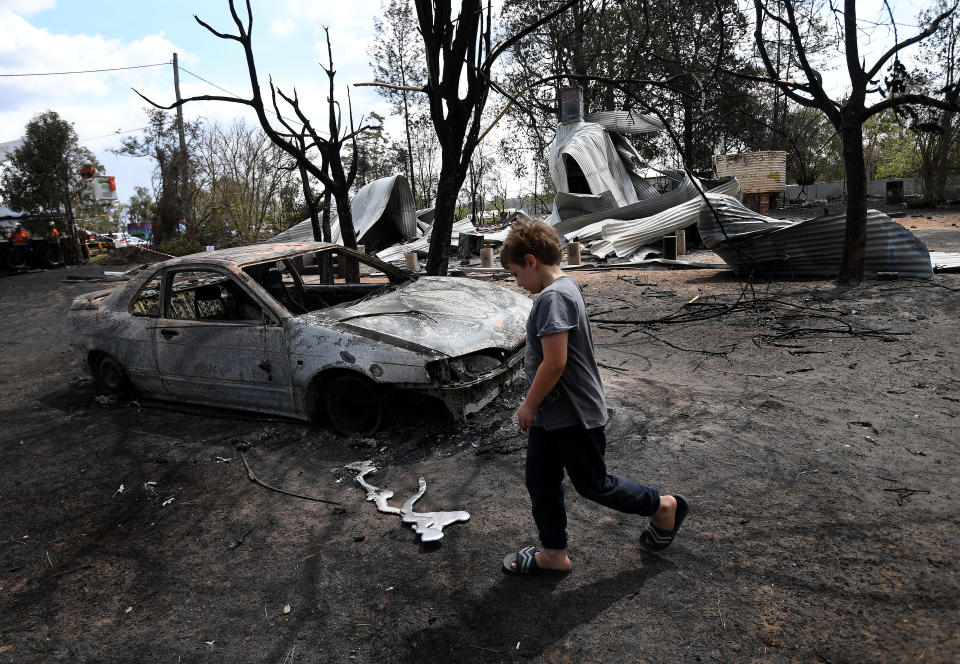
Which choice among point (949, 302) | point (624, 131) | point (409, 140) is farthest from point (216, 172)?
point (949, 302)

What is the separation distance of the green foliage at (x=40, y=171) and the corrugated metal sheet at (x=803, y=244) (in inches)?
763

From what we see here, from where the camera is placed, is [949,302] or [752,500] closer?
[752,500]

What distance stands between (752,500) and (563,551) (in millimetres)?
1153

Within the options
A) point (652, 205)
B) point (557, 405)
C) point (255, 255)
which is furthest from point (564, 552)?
point (652, 205)

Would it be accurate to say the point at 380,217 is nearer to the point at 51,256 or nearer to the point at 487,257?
the point at 487,257

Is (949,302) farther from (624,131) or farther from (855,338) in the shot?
(624,131)

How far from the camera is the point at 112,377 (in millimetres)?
5684

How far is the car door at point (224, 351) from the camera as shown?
4520 millimetres

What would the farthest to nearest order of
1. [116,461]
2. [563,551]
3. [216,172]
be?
[216,172] → [116,461] → [563,551]

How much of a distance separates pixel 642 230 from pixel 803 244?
23.0 feet

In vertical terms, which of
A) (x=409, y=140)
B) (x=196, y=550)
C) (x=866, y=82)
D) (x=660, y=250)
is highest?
(x=409, y=140)

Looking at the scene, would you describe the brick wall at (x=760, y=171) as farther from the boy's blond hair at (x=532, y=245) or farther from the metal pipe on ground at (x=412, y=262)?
the boy's blond hair at (x=532, y=245)

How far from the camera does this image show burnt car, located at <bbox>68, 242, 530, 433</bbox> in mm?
4098

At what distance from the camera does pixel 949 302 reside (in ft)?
23.6
